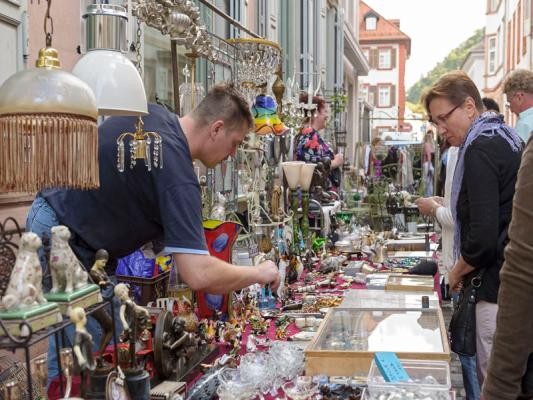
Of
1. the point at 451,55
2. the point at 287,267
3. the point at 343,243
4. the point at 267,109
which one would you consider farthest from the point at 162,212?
the point at 451,55

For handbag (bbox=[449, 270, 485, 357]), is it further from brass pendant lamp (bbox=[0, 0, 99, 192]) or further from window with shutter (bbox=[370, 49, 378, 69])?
window with shutter (bbox=[370, 49, 378, 69])

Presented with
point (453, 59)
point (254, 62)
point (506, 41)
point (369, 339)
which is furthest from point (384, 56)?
point (369, 339)

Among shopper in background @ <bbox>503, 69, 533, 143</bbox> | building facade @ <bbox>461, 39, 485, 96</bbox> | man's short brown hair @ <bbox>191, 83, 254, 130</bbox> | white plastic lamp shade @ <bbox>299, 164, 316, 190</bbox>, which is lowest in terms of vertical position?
white plastic lamp shade @ <bbox>299, 164, 316, 190</bbox>

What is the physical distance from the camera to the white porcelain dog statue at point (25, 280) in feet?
4.45

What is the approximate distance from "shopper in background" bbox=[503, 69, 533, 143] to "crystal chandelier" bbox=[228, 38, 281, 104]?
192 centimetres

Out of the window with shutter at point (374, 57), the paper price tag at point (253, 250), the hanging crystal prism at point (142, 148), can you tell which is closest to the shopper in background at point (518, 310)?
the hanging crystal prism at point (142, 148)

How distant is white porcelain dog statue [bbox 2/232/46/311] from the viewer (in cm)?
136

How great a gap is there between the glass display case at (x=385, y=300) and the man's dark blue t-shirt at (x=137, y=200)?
1.09 metres

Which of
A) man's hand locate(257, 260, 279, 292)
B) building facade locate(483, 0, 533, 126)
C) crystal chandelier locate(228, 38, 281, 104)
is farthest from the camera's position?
building facade locate(483, 0, 533, 126)

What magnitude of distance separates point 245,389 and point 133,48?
185cm

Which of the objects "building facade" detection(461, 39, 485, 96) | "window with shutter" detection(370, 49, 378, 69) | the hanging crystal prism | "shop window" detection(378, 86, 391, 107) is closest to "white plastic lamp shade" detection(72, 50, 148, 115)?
the hanging crystal prism

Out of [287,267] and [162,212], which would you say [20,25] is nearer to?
[162,212]

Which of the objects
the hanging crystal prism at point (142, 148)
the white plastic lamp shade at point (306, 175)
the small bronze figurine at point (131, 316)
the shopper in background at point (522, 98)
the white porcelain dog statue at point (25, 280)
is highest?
the shopper in background at point (522, 98)

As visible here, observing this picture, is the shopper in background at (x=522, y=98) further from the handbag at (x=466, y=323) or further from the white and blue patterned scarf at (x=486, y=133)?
the handbag at (x=466, y=323)
